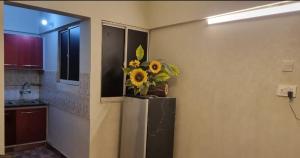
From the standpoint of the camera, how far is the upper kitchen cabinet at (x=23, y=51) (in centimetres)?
365

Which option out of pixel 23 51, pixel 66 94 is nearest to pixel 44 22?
pixel 23 51

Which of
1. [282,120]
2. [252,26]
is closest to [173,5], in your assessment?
[252,26]

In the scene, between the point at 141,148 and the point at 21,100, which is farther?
the point at 21,100

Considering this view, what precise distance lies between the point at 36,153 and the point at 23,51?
5.86ft

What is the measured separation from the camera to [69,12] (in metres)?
2.34

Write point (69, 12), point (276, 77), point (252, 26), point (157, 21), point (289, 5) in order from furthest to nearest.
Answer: point (157, 21) → point (69, 12) → point (252, 26) → point (276, 77) → point (289, 5)

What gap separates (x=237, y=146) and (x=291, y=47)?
108 centimetres

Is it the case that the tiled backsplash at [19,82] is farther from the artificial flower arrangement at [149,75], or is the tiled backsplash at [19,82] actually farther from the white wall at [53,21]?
the artificial flower arrangement at [149,75]

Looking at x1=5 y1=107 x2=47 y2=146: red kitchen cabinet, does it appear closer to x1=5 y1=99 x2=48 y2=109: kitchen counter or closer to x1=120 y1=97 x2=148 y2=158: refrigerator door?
x1=5 y1=99 x2=48 y2=109: kitchen counter

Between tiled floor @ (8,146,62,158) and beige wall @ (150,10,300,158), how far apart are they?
2114mm

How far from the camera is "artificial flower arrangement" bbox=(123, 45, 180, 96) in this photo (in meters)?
2.42

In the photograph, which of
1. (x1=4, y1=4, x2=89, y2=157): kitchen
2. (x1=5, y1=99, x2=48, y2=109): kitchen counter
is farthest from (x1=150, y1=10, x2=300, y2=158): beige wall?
(x1=5, y1=99, x2=48, y2=109): kitchen counter

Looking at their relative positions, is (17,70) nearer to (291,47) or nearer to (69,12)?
(69,12)

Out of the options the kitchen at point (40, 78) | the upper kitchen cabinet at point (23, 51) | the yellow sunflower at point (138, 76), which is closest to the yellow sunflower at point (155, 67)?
the yellow sunflower at point (138, 76)
